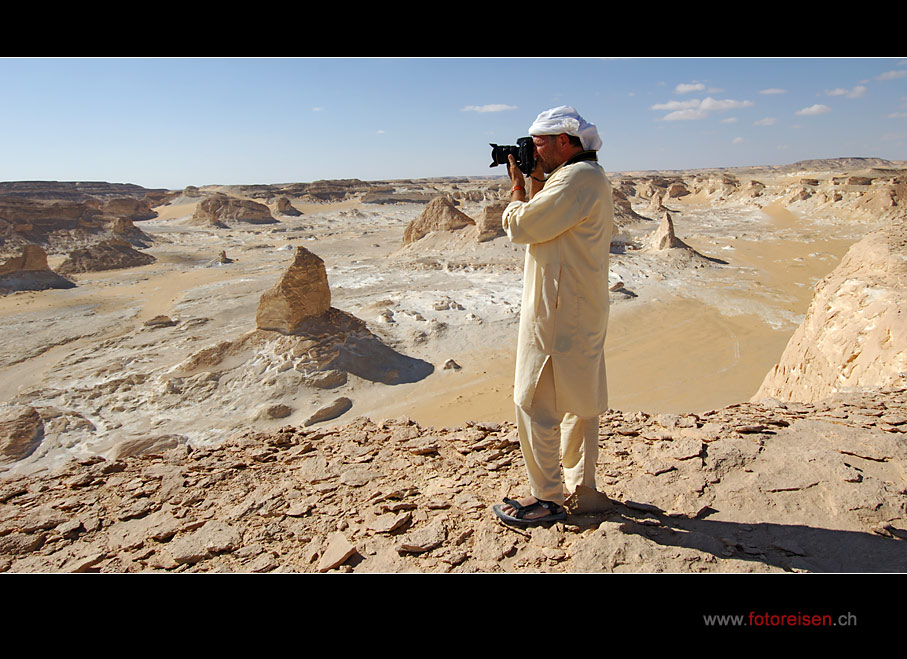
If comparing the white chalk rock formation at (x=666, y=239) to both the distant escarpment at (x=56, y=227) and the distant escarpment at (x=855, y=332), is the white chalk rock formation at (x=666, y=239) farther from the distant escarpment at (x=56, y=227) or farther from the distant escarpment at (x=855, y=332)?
the distant escarpment at (x=56, y=227)

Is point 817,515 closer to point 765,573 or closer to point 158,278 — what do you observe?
point 765,573

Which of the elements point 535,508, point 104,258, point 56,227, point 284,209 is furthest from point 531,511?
point 284,209

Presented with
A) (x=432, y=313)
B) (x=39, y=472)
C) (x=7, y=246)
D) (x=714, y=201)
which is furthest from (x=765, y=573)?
(x=714, y=201)

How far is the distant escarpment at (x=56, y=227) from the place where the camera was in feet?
80.1

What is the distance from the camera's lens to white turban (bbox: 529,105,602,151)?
2.03 m

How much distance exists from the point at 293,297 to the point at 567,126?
819 cm

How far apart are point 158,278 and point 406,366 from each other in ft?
45.7

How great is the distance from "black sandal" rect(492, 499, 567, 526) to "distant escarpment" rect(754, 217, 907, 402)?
3338 millimetres

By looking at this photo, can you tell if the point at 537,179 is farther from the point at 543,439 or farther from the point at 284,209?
the point at 284,209

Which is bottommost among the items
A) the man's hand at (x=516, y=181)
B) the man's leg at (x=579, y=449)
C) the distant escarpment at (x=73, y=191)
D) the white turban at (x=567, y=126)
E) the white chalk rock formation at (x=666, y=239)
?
the man's leg at (x=579, y=449)

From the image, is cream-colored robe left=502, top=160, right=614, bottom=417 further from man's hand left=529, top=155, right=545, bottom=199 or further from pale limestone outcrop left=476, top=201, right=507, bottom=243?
pale limestone outcrop left=476, top=201, right=507, bottom=243

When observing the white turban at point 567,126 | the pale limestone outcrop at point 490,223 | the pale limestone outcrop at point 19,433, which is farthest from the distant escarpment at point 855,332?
the pale limestone outcrop at point 490,223

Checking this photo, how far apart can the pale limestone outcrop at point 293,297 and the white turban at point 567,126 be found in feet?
26.1

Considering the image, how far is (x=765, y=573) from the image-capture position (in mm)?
1702
